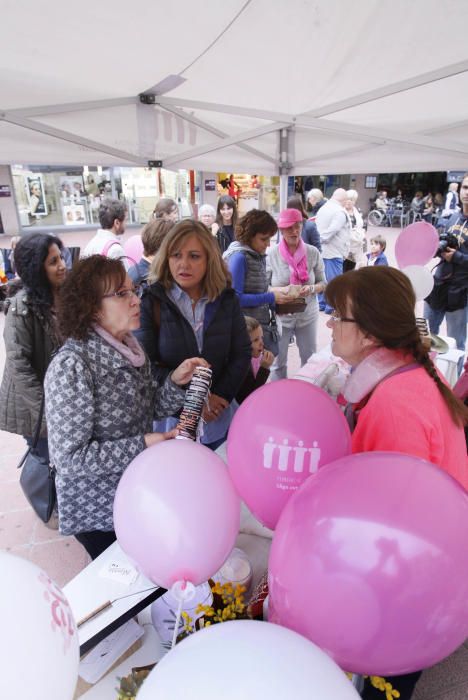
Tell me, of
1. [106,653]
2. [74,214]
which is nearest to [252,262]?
[106,653]

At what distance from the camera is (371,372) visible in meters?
1.20

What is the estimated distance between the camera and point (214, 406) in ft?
6.75

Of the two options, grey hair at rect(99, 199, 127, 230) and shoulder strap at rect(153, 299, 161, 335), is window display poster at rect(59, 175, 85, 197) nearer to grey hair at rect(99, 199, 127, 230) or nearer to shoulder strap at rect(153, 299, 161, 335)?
grey hair at rect(99, 199, 127, 230)

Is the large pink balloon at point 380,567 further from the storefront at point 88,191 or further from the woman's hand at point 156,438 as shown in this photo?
the storefront at point 88,191

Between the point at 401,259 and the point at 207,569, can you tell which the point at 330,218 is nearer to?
the point at 401,259

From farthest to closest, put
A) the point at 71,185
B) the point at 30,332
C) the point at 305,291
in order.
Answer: the point at 71,185 → the point at 305,291 → the point at 30,332

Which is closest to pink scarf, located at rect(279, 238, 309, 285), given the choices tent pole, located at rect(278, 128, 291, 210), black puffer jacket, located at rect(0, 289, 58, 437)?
tent pole, located at rect(278, 128, 291, 210)

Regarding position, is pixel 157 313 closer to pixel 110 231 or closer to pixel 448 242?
pixel 110 231

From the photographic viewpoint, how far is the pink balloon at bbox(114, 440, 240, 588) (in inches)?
38.4

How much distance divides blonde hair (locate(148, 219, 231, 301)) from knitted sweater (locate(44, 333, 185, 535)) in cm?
60

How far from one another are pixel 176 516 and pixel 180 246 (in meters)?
1.31

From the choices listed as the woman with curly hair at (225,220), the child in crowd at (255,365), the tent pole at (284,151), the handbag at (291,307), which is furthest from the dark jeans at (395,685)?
the woman with curly hair at (225,220)

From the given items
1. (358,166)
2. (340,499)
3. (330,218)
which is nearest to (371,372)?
(340,499)

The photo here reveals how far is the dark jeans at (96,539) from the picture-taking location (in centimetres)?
157
